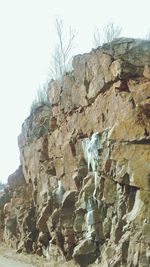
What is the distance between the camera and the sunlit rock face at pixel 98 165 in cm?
1677

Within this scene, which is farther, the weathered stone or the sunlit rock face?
the weathered stone

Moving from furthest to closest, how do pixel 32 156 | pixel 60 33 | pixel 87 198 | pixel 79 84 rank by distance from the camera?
pixel 60 33, pixel 32 156, pixel 79 84, pixel 87 198

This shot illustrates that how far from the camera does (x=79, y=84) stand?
77.1 feet

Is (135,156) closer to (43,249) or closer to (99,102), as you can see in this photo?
(99,102)

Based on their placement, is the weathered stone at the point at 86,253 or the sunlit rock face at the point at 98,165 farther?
the weathered stone at the point at 86,253

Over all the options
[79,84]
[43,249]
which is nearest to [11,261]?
[43,249]

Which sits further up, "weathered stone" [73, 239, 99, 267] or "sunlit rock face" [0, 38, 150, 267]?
"sunlit rock face" [0, 38, 150, 267]

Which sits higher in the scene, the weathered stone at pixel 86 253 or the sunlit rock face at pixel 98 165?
the sunlit rock face at pixel 98 165

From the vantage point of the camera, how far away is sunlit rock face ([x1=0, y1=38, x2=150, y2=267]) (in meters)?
16.8

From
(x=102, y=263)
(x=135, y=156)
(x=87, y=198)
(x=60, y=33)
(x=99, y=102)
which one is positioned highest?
(x=60, y=33)

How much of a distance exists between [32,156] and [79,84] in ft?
34.4

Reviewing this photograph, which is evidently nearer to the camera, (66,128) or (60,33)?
(66,128)

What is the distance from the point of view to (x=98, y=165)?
65.1 ft

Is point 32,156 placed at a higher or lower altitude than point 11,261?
higher
